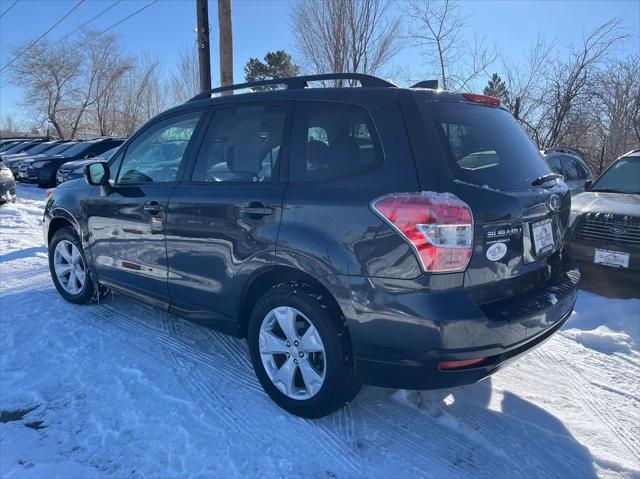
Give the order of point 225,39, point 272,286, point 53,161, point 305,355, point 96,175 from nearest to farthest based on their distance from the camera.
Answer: point 305,355
point 272,286
point 96,175
point 225,39
point 53,161

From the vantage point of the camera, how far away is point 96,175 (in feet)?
13.2

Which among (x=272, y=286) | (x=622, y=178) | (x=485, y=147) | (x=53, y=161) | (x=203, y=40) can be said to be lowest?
(x=272, y=286)

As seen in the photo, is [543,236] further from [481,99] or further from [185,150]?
[185,150]

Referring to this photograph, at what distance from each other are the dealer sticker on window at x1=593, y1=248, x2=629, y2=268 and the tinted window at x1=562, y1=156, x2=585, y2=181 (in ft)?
14.6

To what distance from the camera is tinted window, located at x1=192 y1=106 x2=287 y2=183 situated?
2.96 m

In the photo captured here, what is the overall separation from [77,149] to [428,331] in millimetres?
17634

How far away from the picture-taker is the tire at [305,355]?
2.58 meters

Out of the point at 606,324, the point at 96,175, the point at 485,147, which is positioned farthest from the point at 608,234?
the point at 96,175

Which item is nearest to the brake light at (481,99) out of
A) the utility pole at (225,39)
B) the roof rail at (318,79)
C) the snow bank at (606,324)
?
the roof rail at (318,79)

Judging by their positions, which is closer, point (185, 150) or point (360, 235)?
point (360, 235)

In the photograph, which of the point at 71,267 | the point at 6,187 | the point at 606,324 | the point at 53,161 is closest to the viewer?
the point at 606,324

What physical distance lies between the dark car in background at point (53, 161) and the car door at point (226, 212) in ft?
46.7

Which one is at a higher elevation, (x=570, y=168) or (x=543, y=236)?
(x=570, y=168)

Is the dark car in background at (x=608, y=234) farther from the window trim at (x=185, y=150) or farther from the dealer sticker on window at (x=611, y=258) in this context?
the window trim at (x=185, y=150)
